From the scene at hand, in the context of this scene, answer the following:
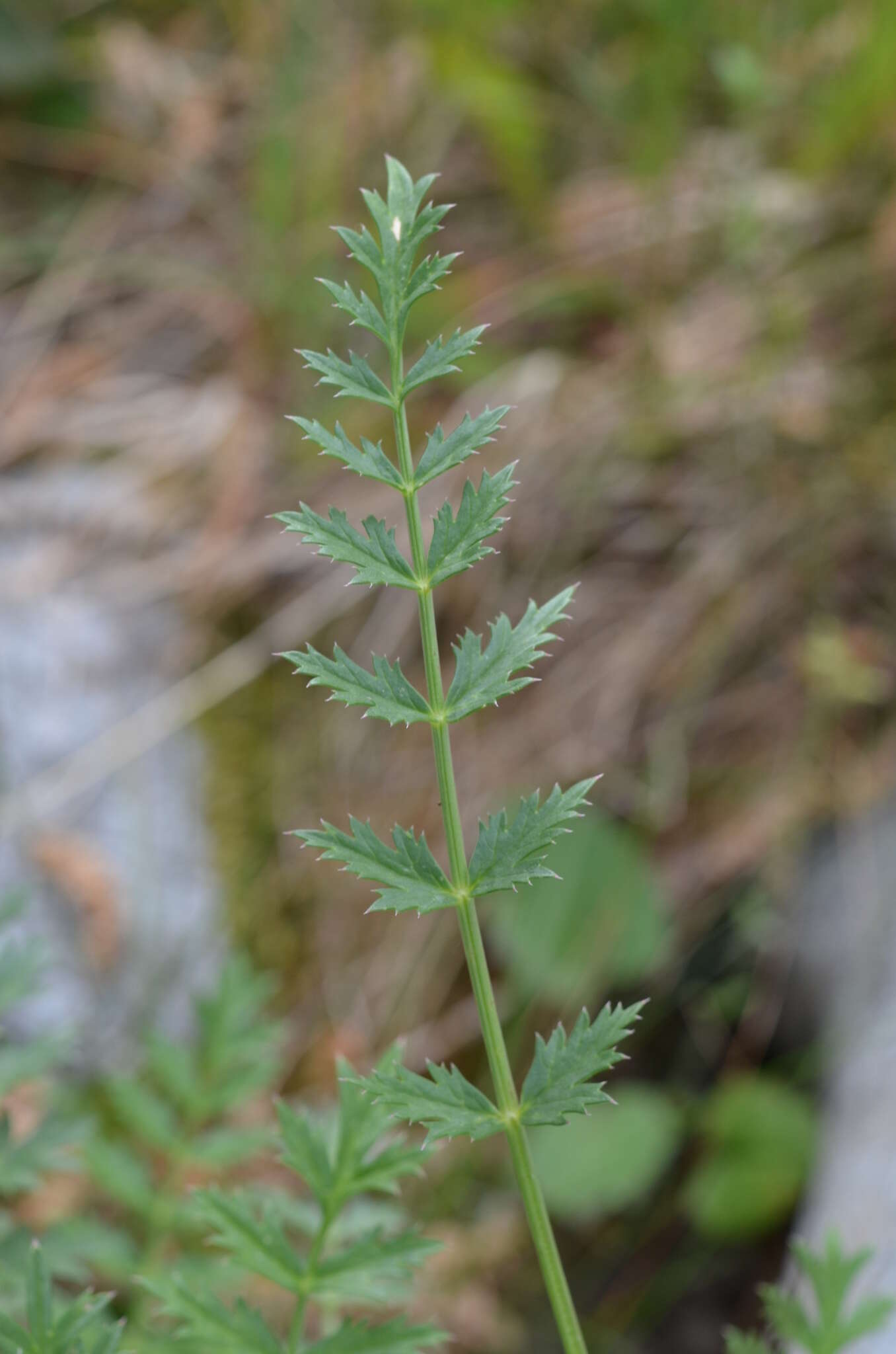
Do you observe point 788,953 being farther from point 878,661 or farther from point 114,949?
point 114,949

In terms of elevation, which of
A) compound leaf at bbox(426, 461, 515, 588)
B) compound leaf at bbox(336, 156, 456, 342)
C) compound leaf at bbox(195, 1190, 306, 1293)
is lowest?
compound leaf at bbox(195, 1190, 306, 1293)

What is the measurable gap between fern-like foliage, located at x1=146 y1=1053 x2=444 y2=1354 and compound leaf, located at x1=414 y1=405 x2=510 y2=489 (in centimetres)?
37

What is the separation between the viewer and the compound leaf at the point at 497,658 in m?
0.71

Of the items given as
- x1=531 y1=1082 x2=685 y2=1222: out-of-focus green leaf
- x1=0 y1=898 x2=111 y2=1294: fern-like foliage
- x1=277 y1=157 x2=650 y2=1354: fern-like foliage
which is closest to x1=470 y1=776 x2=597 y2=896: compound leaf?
x1=277 y1=157 x2=650 y2=1354: fern-like foliage

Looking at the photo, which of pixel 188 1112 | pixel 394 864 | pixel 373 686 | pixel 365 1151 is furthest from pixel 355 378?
pixel 188 1112

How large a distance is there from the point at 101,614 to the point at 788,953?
139 centimetres

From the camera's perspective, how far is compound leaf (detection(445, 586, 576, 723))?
0.71 meters

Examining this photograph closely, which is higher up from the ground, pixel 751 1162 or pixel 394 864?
pixel 394 864

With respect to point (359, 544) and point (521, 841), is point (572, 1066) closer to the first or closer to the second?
point (521, 841)

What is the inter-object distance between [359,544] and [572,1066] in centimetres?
32

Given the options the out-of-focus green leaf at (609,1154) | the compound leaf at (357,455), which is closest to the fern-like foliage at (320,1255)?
the compound leaf at (357,455)

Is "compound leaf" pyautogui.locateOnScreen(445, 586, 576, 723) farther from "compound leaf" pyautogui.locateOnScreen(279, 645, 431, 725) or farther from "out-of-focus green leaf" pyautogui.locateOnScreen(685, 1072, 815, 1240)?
"out-of-focus green leaf" pyautogui.locateOnScreen(685, 1072, 815, 1240)

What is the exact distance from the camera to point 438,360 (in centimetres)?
69

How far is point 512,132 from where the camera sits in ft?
7.98
